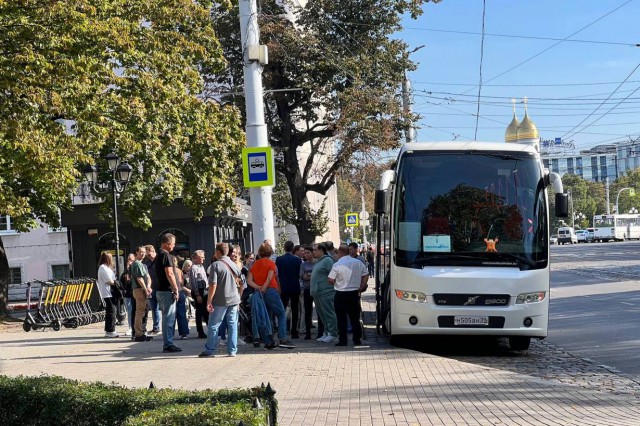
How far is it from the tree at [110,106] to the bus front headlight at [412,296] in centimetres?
788

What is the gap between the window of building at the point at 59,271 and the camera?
2167 inches

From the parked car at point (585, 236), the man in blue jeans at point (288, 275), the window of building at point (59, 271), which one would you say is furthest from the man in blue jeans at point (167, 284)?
the parked car at point (585, 236)

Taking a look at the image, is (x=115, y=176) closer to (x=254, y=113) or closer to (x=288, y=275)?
(x=254, y=113)

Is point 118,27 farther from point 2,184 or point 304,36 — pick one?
point 304,36

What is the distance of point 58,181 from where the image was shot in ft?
76.5

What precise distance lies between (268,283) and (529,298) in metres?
4.10

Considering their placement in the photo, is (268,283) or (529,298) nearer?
(529,298)

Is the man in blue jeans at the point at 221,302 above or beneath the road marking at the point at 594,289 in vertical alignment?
above

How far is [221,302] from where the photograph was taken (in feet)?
49.1

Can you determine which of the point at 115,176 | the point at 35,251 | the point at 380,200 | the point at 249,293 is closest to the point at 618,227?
the point at 35,251

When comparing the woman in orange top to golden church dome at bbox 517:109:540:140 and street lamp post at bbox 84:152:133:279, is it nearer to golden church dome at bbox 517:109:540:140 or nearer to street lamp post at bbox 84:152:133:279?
street lamp post at bbox 84:152:133:279

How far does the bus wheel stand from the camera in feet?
54.0

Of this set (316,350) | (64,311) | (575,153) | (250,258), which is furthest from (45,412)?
(575,153)

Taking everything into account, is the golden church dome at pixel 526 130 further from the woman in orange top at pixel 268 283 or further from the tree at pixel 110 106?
the woman in orange top at pixel 268 283
